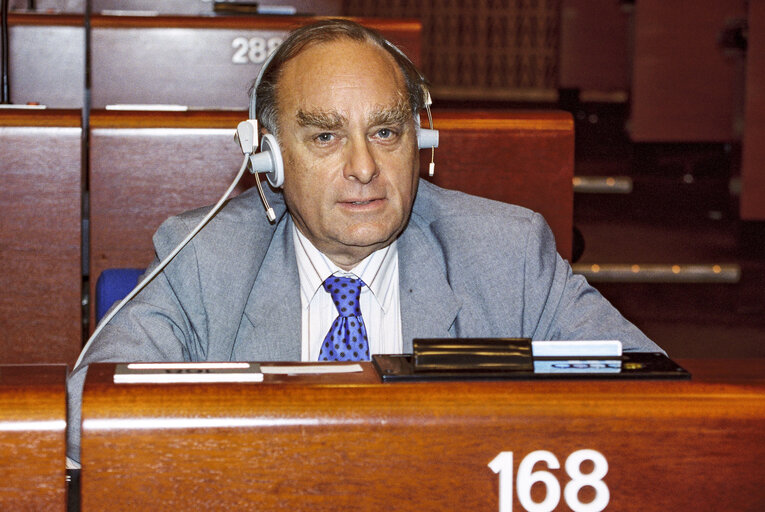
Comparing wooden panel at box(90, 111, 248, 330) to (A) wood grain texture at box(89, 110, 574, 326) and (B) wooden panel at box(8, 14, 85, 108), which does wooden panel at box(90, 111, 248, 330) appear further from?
(B) wooden panel at box(8, 14, 85, 108)

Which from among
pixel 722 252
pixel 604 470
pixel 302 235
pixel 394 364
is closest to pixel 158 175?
pixel 302 235

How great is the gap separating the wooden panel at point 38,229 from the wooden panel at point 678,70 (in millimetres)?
4061

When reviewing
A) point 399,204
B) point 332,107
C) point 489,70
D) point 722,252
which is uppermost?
point 489,70

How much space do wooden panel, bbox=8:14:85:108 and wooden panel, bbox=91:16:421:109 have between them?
0.08 m

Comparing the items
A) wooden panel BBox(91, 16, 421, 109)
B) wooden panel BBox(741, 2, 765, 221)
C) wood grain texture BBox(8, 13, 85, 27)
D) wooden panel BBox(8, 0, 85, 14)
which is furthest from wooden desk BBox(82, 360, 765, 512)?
wooden panel BBox(8, 0, 85, 14)

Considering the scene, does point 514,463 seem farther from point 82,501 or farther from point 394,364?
point 82,501

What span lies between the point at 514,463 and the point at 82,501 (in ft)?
1.04

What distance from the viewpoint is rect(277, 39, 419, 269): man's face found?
1.78 m

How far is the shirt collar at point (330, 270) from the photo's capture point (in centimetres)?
187

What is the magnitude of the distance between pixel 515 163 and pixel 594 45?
5524mm

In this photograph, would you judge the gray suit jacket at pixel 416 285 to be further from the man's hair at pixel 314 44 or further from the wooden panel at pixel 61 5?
the wooden panel at pixel 61 5

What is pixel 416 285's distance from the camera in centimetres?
183

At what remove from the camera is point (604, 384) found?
2.80 ft

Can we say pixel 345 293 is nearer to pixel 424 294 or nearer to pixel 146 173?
pixel 424 294
